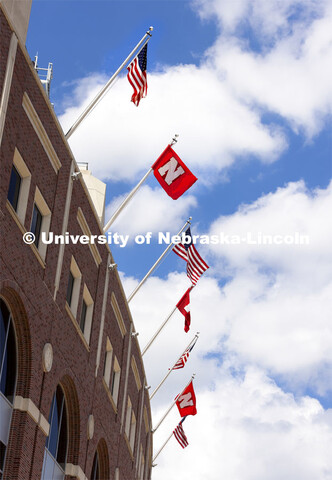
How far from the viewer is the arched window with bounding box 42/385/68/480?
27266mm

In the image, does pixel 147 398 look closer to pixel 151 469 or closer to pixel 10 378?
pixel 151 469

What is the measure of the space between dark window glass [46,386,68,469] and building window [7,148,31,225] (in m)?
7.39

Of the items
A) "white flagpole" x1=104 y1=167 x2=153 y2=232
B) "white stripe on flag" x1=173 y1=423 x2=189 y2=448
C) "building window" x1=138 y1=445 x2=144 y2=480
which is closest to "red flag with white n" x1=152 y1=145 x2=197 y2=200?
"white flagpole" x1=104 y1=167 x2=153 y2=232

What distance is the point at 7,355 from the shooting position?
24203mm

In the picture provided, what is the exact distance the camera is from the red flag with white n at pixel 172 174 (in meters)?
30.6

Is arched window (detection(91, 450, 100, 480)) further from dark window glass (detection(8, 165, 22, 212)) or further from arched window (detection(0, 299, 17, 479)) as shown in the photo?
dark window glass (detection(8, 165, 22, 212))

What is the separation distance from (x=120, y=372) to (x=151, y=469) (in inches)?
681

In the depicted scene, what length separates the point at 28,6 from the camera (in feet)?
83.9

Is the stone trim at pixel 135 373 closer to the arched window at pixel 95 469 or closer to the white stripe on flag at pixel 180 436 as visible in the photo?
the white stripe on flag at pixel 180 436

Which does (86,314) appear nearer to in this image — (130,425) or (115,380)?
(115,380)

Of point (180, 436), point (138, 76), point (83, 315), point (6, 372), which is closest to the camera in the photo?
point (6, 372)

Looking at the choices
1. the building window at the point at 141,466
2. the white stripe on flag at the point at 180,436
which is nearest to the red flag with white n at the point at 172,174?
the white stripe on flag at the point at 180,436

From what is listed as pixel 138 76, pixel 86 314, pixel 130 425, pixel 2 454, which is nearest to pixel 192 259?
pixel 86 314

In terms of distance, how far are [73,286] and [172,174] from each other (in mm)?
5653
